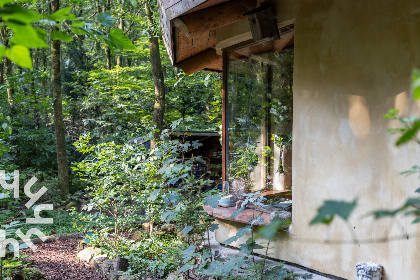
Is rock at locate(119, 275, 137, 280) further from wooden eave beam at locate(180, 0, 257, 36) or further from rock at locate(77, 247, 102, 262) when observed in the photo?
wooden eave beam at locate(180, 0, 257, 36)

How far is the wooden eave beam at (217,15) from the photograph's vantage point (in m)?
3.25

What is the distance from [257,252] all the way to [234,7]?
2559 mm

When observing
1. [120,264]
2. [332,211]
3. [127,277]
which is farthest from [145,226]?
[332,211]

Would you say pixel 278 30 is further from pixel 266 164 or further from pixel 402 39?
pixel 266 164

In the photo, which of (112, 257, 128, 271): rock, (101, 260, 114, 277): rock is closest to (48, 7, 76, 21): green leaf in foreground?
(112, 257, 128, 271): rock

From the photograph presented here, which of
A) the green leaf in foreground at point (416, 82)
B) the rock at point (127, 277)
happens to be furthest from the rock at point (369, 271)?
the green leaf in foreground at point (416, 82)

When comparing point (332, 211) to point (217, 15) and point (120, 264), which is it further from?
point (120, 264)

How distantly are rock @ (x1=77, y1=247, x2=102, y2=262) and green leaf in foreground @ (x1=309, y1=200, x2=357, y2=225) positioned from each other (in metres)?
4.98

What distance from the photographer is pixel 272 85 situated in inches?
157

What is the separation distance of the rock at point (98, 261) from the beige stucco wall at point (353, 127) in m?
2.61

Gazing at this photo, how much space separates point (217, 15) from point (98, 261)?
11.6 feet

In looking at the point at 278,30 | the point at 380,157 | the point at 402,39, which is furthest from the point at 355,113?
the point at 278,30

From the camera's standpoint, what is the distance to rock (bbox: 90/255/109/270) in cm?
455

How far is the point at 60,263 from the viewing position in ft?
15.8
